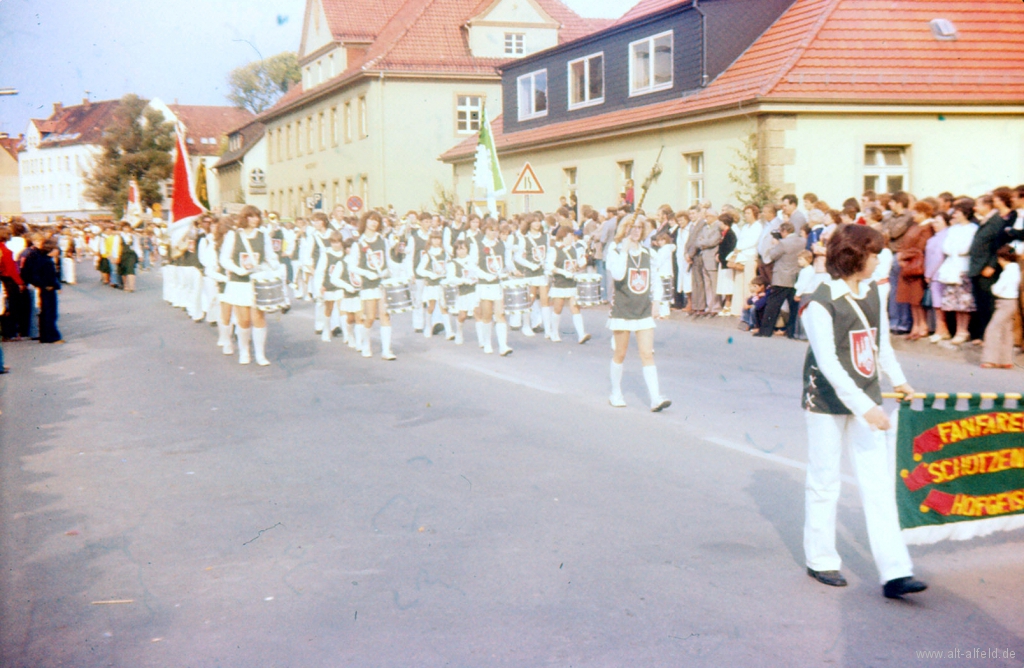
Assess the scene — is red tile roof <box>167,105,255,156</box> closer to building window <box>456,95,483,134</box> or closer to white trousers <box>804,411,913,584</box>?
building window <box>456,95,483,134</box>

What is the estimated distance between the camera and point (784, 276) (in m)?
16.0

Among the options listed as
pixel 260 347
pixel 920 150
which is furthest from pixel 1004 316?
pixel 920 150

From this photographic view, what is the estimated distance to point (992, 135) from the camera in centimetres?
2236

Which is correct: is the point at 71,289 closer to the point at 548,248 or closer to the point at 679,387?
the point at 548,248

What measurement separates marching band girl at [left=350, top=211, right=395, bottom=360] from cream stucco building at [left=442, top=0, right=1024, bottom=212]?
10.1 metres

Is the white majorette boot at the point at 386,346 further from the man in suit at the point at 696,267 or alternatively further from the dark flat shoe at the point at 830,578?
the dark flat shoe at the point at 830,578

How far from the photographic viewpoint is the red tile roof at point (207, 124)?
323 ft

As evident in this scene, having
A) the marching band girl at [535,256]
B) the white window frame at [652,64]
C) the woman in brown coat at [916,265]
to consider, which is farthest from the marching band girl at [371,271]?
the white window frame at [652,64]

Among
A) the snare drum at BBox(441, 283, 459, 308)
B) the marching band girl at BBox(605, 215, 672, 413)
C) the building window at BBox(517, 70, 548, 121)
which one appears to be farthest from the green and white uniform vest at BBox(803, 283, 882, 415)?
the building window at BBox(517, 70, 548, 121)

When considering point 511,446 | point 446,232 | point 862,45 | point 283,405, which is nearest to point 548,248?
point 446,232

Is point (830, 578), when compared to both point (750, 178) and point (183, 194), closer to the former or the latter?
point (183, 194)

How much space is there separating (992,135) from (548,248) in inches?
445

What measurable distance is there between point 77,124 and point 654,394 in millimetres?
101077

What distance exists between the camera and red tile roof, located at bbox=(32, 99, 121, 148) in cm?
9359
